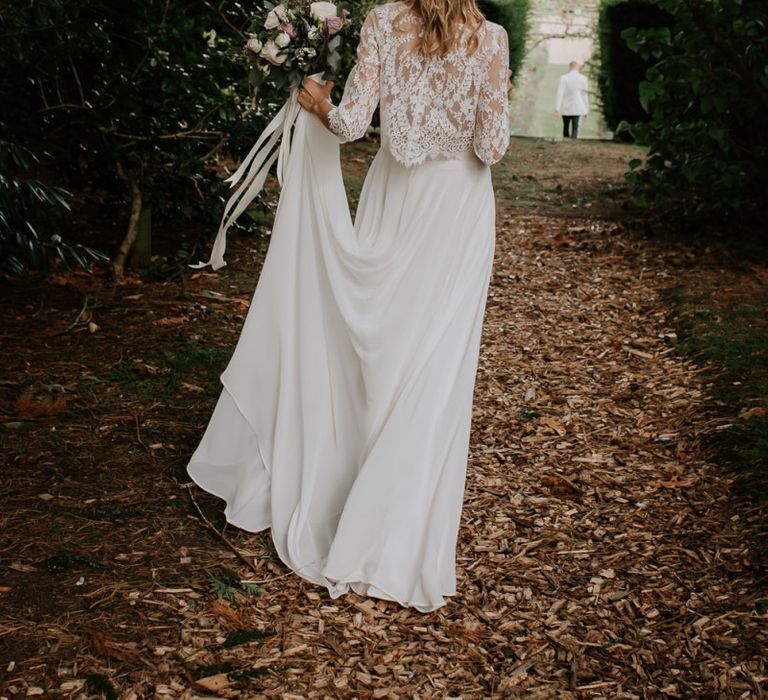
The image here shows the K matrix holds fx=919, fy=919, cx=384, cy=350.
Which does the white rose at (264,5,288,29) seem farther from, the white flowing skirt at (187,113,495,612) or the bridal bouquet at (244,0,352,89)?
the white flowing skirt at (187,113,495,612)

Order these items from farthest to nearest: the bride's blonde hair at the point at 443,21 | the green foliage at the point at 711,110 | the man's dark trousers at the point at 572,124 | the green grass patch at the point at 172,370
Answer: the man's dark trousers at the point at 572,124
the green foliage at the point at 711,110
the green grass patch at the point at 172,370
the bride's blonde hair at the point at 443,21

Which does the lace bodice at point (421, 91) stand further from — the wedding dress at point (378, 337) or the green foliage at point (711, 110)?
the green foliage at point (711, 110)

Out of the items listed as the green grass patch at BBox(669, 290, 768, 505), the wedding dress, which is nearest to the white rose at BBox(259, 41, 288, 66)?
the wedding dress

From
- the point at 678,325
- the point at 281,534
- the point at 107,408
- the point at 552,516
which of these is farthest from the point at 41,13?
the point at 678,325

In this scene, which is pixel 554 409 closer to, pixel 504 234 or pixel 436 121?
pixel 436 121

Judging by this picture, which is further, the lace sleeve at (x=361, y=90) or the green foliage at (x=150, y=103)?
the green foliage at (x=150, y=103)

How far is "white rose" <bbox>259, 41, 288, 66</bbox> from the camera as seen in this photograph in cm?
337

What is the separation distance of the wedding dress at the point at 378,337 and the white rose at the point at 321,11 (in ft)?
0.90

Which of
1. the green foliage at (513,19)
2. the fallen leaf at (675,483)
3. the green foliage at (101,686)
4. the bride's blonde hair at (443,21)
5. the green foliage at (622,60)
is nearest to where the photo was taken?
the green foliage at (101,686)

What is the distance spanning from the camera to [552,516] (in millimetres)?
4051

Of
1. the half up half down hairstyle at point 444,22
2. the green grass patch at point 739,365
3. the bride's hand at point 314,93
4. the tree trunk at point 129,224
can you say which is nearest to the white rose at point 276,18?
the bride's hand at point 314,93

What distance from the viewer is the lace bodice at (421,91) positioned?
3.13 meters

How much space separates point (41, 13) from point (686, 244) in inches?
227

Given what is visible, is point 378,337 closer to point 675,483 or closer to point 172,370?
point 675,483
